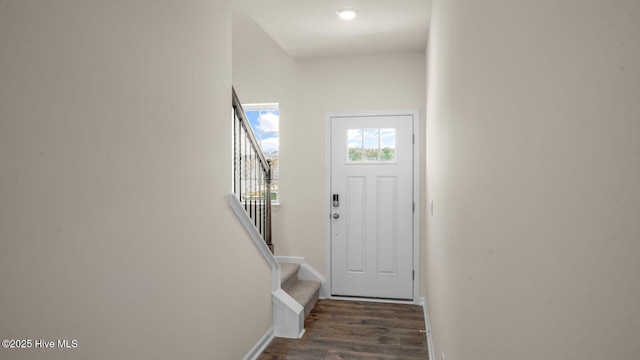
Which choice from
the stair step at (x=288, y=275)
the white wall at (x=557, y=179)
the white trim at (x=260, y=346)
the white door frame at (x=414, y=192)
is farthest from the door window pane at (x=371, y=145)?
the white wall at (x=557, y=179)

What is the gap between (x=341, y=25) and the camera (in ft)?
11.1

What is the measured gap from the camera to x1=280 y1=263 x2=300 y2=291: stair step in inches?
152

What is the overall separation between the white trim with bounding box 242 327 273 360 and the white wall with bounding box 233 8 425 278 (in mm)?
1333

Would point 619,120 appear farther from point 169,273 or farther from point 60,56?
point 169,273

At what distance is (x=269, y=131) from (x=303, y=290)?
185 centimetres

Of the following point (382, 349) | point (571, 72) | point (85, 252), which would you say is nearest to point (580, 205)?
point (571, 72)

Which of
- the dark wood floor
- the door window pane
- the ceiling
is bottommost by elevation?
the dark wood floor

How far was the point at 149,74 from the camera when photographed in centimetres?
174

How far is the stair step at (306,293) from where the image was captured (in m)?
3.76

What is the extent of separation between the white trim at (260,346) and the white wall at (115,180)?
1.12 ft

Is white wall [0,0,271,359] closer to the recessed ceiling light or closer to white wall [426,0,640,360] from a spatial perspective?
the recessed ceiling light

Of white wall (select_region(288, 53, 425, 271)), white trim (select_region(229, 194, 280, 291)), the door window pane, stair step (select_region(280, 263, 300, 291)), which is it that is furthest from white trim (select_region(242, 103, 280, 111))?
white trim (select_region(229, 194, 280, 291))

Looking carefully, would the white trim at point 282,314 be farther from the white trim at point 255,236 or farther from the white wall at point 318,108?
the white wall at point 318,108

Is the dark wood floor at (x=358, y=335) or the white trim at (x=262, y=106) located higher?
the white trim at (x=262, y=106)
